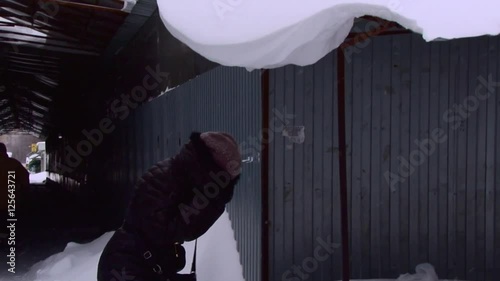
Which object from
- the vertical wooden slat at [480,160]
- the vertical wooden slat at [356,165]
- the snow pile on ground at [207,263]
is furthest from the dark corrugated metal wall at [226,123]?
the vertical wooden slat at [480,160]

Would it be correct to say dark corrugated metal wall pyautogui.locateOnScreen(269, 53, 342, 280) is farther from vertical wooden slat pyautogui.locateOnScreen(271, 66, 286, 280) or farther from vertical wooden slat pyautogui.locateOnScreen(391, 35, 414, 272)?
vertical wooden slat pyautogui.locateOnScreen(391, 35, 414, 272)

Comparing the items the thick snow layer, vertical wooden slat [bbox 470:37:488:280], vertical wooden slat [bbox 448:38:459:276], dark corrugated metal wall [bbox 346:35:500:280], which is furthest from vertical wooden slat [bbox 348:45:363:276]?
the thick snow layer

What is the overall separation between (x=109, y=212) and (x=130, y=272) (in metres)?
9.80

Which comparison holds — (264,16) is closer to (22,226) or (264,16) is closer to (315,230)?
(315,230)

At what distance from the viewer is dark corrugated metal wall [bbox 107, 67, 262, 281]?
433 cm

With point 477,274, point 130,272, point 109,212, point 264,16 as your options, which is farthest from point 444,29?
point 109,212

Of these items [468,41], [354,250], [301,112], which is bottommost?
[354,250]

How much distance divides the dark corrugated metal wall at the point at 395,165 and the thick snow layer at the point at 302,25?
119 centimetres

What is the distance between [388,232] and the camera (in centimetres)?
446

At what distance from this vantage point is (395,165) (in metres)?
4.43

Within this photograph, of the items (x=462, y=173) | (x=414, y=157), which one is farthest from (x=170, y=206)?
(x=462, y=173)

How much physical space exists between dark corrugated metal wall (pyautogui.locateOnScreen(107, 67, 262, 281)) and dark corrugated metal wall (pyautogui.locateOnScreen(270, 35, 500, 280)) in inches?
7.7

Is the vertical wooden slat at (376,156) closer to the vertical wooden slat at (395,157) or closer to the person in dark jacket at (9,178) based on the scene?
the vertical wooden slat at (395,157)

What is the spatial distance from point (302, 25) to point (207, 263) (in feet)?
9.40
